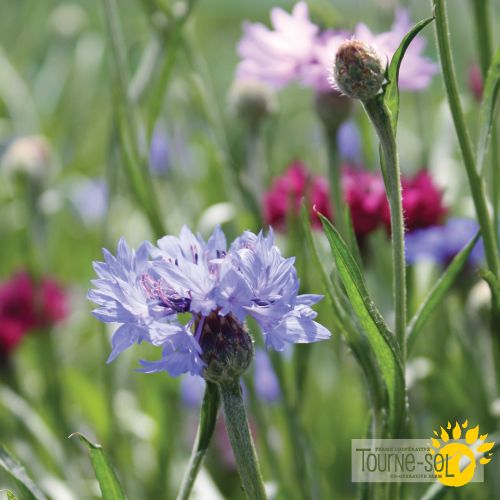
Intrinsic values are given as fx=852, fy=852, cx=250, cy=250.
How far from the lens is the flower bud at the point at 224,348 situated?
0.41 meters

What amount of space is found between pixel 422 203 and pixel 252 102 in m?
0.22

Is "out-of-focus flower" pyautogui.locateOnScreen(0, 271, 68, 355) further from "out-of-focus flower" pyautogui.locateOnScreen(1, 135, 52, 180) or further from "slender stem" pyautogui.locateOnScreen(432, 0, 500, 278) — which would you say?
"slender stem" pyautogui.locateOnScreen(432, 0, 500, 278)

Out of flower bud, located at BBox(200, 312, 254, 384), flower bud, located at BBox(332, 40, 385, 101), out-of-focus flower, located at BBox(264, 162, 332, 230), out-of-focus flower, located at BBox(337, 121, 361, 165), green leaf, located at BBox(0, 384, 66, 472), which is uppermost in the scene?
out-of-focus flower, located at BBox(337, 121, 361, 165)

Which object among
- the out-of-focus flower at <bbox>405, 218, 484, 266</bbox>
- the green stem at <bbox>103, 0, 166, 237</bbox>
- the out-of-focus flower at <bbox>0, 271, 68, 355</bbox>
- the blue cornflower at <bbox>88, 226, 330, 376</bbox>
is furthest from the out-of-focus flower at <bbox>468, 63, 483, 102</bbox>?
the blue cornflower at <bbox>88, 226, 330, 376</bbox>

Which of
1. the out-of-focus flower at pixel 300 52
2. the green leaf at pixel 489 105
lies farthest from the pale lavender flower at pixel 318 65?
the green leaf at pixel 489 105

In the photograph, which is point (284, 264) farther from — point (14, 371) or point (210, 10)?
point (210, 10)

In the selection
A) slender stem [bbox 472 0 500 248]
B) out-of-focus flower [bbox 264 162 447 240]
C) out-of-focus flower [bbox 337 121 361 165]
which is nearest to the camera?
slender stem [bbox 472 0 500 248]

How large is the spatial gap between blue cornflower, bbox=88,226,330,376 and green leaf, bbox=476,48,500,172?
17cm

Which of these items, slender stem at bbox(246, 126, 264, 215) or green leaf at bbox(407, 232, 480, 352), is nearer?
green leaf at bbox(407, 232, 480, 352)

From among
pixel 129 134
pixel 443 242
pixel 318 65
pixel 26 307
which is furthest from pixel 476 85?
pixel 26 307

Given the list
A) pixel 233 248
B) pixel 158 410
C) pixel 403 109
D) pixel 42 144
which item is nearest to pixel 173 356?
pixel 233 248

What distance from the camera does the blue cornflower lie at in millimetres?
398

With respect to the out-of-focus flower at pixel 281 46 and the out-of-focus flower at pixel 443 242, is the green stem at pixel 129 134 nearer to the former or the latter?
the out-of-focus flower at pixel 281 46

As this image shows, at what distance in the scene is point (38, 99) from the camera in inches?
64.4
